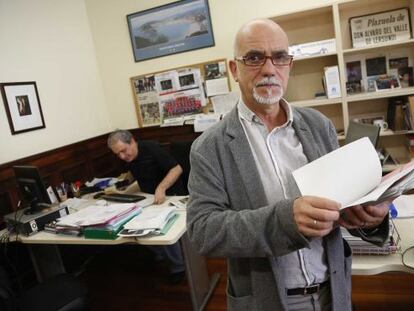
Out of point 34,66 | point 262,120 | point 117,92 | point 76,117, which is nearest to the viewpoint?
point 262,120

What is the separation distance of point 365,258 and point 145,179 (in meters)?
1.92

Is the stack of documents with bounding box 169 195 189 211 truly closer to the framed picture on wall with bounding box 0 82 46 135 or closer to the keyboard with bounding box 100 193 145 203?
the keyboard with bounding box 100 193 145 203

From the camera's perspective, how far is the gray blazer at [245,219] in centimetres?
83

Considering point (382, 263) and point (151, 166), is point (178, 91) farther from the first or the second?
point (382, 263)

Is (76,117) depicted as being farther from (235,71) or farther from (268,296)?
(268,296)

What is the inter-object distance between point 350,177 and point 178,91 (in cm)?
290

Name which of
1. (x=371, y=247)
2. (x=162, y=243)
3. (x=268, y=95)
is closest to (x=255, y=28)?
(x=268, y=95)

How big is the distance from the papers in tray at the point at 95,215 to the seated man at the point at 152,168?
556mm

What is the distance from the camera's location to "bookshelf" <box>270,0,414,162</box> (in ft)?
9.14

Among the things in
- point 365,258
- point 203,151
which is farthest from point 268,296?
point 365,258

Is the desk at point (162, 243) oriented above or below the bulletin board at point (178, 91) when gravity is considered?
below

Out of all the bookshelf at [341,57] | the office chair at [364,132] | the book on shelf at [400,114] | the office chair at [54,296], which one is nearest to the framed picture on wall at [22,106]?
the office chair at [54,296]

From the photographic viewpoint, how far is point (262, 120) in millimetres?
1069

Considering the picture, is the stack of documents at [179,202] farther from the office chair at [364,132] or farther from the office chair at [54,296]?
the office chair at [364,132]
